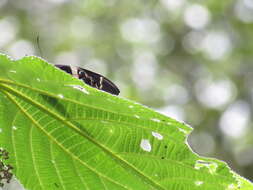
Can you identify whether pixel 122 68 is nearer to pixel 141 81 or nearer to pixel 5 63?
pixel 141 81

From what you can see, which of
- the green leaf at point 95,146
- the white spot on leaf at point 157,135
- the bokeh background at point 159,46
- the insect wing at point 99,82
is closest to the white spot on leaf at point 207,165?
the green leaf at point 95,146

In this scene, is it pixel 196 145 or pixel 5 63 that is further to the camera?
pixel 196 145

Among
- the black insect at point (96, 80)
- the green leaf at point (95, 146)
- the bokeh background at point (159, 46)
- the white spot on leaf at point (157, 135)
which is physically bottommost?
the green leaf at point (95, 146)

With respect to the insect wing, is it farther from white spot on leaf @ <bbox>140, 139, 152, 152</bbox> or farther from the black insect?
white spot on leaf @ <bbox>140, 139, 152, 152</bbox>

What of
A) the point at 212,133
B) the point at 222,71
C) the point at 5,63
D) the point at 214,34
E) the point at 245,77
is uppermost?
the point at 214,34

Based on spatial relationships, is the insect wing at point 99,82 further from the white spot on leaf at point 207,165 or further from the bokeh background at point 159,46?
the bokeh background at point 159,46

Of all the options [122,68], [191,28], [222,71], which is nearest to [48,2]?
[122,68]

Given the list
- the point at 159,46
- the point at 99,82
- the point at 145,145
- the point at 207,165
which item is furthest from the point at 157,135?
the point at 159,46
